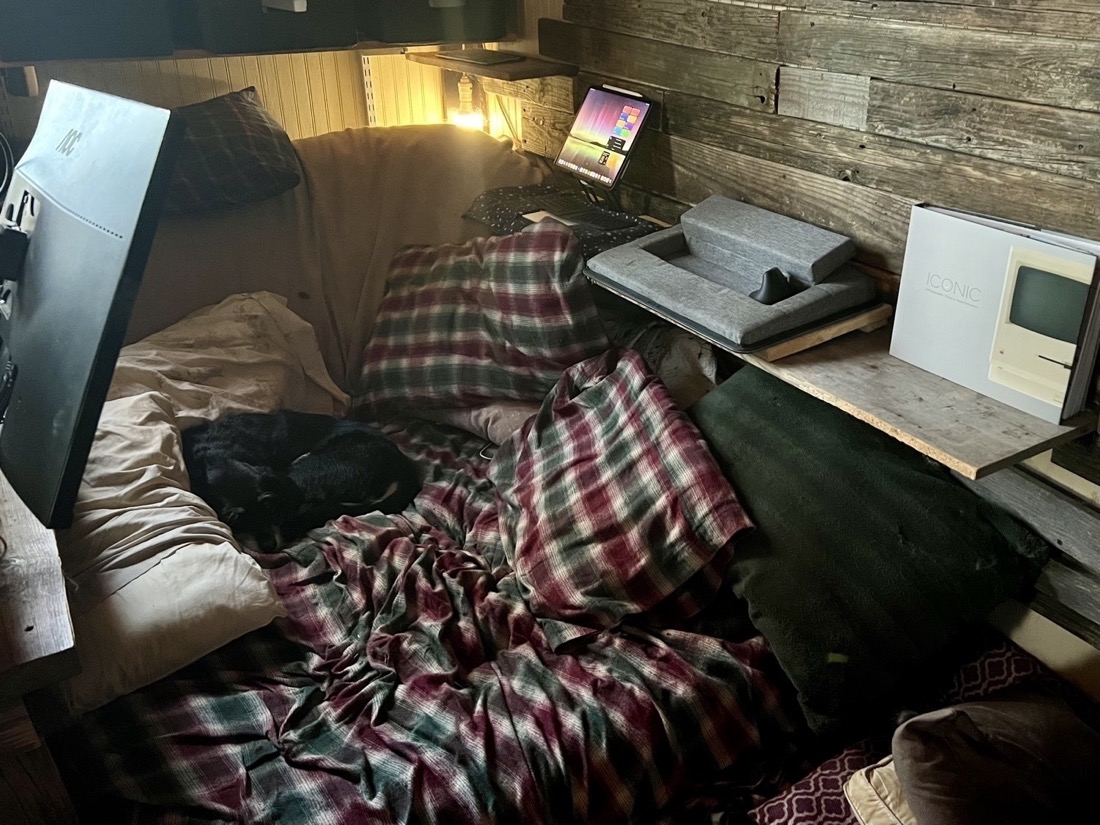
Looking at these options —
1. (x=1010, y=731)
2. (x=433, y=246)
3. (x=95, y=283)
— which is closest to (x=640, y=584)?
(x=1010, y=731)

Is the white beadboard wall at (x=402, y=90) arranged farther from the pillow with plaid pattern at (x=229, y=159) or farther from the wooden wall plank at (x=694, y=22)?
the wooden wall plank at (x=694, y=22)

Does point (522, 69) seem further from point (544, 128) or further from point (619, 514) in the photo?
point (619, 514)

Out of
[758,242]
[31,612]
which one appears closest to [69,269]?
[31,612]

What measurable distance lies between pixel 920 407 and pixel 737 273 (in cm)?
48

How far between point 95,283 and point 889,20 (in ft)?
3.84

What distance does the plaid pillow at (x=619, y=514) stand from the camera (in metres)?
1.44

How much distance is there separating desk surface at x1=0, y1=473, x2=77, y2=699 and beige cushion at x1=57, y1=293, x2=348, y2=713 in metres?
0.11

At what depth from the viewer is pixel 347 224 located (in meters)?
2.32

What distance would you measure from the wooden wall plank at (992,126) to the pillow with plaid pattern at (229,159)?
54.3 inches

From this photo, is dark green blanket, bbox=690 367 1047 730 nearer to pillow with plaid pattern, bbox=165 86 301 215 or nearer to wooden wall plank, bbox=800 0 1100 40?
wooden wall plank, bbox=800 0 1100 40

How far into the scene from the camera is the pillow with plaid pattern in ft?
6.88

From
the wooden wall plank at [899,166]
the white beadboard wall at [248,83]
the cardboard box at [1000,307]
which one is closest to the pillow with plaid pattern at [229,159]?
the white beadboard wall at [248,83]

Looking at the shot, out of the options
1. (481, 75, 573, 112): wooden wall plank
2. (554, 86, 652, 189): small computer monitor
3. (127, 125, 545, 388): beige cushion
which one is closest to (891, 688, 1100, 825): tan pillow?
(554, 86, 652, 189): small computer monitor

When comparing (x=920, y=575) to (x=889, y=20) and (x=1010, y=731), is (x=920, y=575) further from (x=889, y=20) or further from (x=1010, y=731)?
(x=889, y=20)
